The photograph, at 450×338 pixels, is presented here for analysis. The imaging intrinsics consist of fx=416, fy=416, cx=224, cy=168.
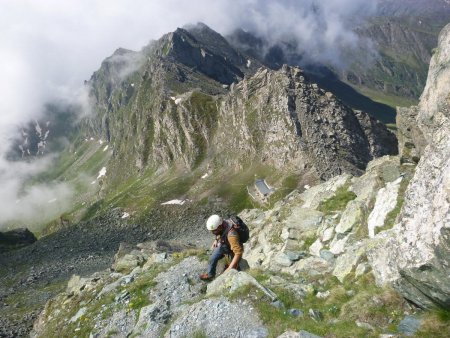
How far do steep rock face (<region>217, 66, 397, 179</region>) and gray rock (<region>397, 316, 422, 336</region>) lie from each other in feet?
308

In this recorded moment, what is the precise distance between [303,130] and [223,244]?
334ft

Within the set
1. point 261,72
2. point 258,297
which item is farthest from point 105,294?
point 261,72

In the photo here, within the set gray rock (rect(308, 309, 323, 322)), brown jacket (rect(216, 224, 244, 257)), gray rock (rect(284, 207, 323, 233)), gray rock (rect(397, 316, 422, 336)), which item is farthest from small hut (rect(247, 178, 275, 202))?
gray rock (rect(397, 316, 422, 336))

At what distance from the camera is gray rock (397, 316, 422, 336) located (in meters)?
13.6

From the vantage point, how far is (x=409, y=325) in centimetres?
1399

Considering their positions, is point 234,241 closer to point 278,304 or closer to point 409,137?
point 278,304

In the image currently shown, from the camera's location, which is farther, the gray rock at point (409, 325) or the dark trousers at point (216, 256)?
the dark trousers at point (216, 256)

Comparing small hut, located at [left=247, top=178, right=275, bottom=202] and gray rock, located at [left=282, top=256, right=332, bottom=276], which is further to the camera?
small hut, located at [left=247, top=178, right=275, bottom=202]

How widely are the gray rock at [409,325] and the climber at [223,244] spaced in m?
8.62

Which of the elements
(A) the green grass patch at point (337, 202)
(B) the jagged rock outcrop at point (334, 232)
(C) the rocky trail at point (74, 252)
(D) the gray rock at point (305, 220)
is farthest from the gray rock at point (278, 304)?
(C) the rocky trail at point (74, 252)

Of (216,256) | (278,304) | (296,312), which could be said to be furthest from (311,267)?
(296,312)

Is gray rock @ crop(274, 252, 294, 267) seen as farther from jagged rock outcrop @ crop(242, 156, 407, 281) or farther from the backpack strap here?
the backpack strap

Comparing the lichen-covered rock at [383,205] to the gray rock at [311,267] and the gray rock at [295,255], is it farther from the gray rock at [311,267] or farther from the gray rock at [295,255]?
the gray rock at [295,255]

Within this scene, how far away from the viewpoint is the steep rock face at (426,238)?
13180mm
